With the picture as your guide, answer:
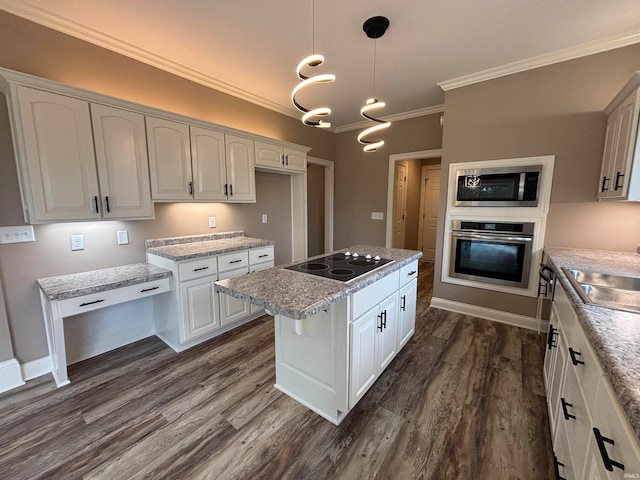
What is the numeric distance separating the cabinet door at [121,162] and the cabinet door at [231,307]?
97 centimetres

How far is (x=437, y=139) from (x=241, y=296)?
3771 mm

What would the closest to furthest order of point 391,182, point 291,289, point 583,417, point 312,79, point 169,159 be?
point 583,417 < point 291,289 < point 312,79 < point 169,159 < point 391,182

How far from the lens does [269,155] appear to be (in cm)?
335

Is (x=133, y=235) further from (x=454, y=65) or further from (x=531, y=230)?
(x=531, y=230)

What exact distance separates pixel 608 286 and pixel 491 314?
161cm

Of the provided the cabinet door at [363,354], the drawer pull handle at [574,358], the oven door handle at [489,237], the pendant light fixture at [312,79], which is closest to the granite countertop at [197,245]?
the pendant light fixture at [312,79]

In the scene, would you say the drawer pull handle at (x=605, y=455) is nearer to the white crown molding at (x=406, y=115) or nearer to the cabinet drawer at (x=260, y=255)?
the cabinet drawer at (x=260, y=255)

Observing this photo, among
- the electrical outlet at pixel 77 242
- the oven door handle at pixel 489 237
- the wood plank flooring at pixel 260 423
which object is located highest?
the electrical outlet at pixel 77 242

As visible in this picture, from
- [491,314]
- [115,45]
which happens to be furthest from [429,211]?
[115,45]

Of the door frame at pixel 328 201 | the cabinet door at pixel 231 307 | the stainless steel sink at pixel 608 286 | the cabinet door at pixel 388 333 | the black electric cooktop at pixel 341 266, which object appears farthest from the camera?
the door frame at pixel 328 201

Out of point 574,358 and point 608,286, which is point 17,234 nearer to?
point 574,358

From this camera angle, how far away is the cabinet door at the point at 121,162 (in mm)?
2109

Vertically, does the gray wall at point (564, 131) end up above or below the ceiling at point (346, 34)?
below

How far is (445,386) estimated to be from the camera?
2.07 metres
